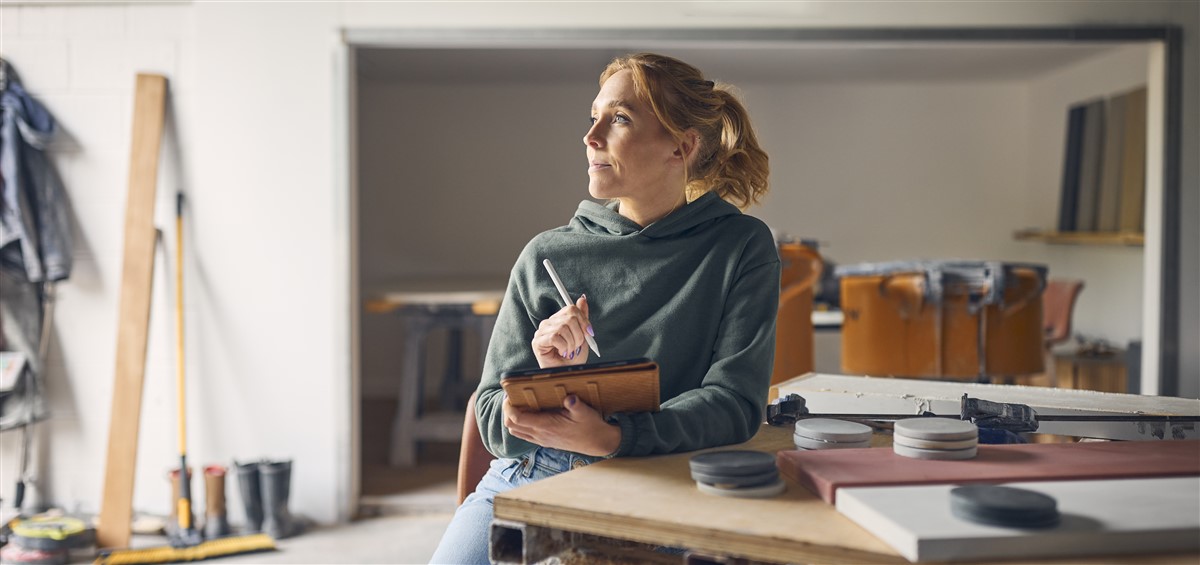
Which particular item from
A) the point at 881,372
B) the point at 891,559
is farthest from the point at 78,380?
the point at 891,559

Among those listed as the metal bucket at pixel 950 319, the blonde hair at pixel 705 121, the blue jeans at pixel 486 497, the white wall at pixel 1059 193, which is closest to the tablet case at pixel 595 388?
the blue jeans at pixel 486 497

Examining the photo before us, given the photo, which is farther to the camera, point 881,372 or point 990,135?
point 990,135

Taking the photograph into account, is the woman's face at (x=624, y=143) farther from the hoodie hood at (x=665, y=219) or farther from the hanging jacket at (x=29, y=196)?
the hanging jacket at (x=29, y=196)

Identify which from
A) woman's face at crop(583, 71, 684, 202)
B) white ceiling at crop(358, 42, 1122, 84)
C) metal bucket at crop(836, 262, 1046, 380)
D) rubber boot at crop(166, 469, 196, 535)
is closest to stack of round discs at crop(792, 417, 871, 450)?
woman's face at crop(583, 71, 684, 202)

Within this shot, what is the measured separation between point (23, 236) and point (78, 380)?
26.3 inches

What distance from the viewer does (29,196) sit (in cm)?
424

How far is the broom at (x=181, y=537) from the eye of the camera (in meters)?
3.84

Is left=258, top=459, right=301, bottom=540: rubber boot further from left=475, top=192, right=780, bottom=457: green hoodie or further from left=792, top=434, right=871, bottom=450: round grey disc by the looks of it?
left=792, top=434, right=871, bottom=450: round grey disc

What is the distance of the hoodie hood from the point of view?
1.78 m

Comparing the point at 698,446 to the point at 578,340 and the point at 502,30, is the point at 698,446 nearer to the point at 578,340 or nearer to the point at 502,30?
the point at 578,340

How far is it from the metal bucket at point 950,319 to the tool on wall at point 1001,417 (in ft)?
7.39

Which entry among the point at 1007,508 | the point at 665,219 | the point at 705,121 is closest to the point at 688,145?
the point at 705,121

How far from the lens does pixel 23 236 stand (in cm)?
412

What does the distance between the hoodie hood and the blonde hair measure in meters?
0.12
